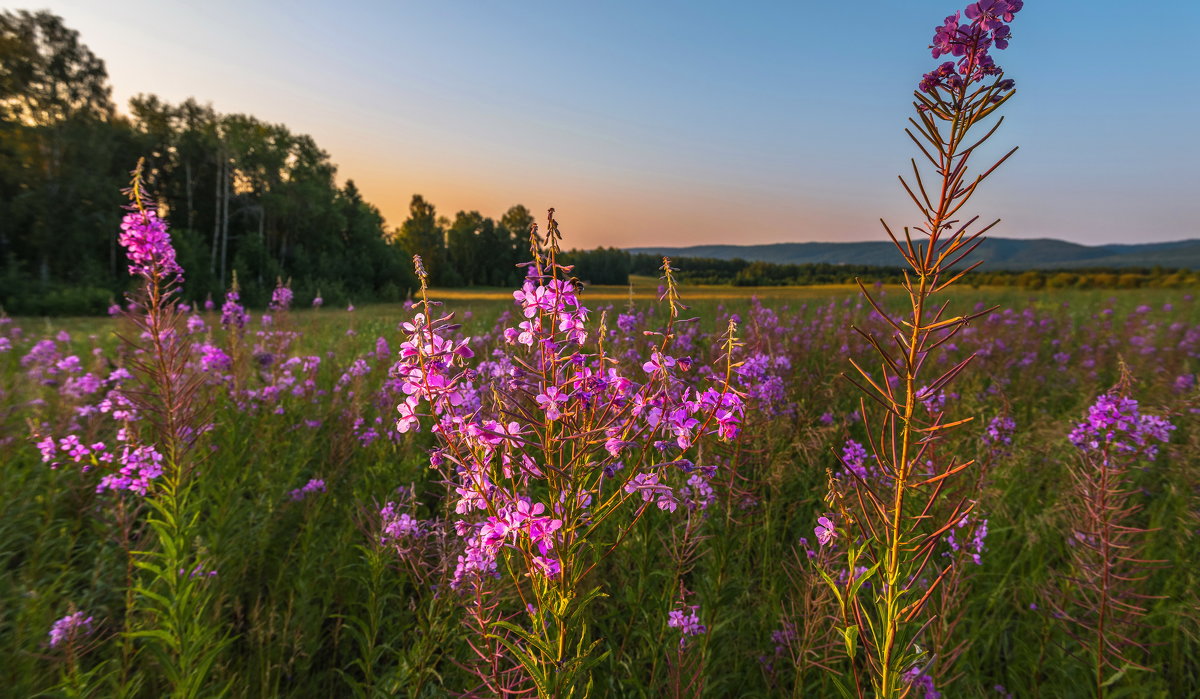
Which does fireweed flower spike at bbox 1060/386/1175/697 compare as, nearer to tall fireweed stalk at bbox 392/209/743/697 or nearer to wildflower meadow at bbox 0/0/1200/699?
wildflower meadow at bbox 0/0/1200/699

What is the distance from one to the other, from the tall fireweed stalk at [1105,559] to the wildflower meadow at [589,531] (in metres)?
0.03

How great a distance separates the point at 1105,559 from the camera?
2246 millimetres

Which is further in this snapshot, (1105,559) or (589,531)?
(1105,559)

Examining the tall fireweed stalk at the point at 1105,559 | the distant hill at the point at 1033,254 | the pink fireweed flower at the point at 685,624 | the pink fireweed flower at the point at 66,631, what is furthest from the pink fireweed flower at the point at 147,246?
the distant hill at the point at 1033,254

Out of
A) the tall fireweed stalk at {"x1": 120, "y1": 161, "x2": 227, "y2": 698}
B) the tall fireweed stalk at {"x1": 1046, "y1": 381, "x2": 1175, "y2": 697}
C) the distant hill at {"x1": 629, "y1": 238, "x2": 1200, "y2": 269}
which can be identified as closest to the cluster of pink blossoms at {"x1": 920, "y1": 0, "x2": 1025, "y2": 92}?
the tall fireweed stalk at {"x1": 1046, "y1": 381, "x2": 1175, "y2": 697}

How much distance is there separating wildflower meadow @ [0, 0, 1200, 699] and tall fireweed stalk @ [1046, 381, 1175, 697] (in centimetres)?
3

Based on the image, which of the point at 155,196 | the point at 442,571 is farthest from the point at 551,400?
the point at 155,196

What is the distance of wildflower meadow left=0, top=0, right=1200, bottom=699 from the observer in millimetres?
1319

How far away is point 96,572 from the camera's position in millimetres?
2893

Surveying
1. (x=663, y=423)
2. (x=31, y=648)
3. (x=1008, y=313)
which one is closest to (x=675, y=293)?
(x=663, y=423)

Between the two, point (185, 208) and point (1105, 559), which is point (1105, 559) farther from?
point (185, 208)

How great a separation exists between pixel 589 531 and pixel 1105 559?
2550 millimetres

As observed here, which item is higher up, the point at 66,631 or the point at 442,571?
the point at 442,571

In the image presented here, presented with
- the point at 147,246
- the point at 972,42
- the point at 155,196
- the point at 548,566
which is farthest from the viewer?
the point at 155,196
